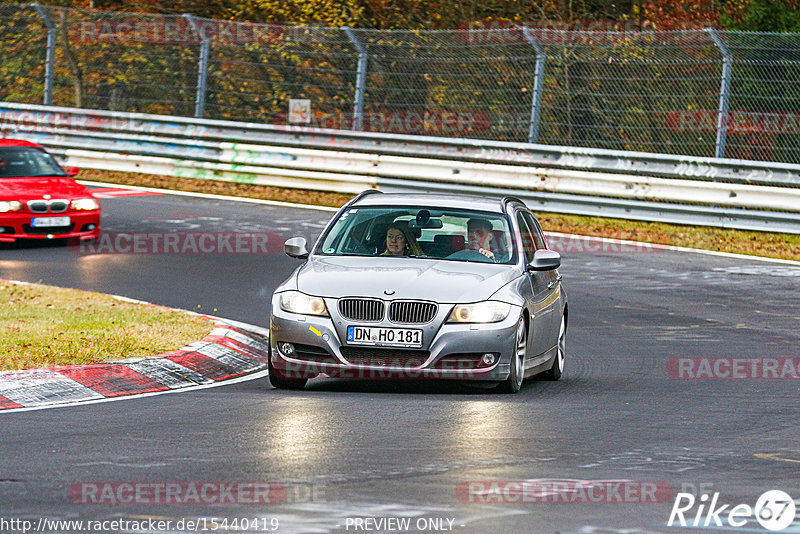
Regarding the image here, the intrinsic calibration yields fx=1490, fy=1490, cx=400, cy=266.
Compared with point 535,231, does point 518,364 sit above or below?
below

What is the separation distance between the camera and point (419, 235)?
37.1ft

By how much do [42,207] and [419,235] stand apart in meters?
9.46

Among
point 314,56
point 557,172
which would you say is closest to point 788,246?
point 557,172

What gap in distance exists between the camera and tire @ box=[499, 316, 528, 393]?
1035 centimetres

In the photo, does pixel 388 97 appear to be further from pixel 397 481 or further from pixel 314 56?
pixel 397 481

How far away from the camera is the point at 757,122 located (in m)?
21.4

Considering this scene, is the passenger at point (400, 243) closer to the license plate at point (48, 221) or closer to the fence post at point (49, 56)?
the license plate at point (48, 221)

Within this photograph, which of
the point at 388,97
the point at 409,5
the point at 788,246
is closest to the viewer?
the point at 788,246

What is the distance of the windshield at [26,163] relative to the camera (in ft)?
67.3

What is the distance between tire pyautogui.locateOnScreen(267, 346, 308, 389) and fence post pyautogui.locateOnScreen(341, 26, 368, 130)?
15.4 metres

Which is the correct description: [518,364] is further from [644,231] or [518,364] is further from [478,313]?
[644,231]

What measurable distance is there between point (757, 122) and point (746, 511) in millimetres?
15647

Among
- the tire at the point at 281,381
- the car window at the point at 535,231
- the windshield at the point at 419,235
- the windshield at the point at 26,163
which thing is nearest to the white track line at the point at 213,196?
the windshield at the point at 26,163

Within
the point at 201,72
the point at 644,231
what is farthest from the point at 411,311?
the point at 201,72
